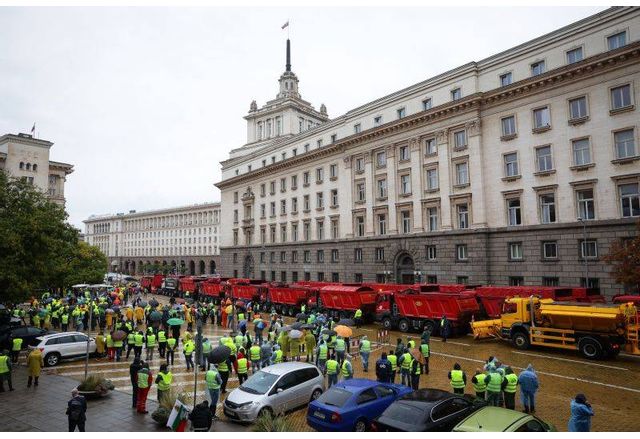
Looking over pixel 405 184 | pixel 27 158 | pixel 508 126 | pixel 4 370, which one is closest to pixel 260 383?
pixel 4 370

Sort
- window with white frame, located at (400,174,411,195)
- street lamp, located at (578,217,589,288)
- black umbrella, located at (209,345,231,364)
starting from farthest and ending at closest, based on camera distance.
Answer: window with white frame, located at (400,174,411,195), street lamp, located at (578,217,589,288), black umbrella, located at (209,345,231,364)

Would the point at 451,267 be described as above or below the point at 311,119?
below

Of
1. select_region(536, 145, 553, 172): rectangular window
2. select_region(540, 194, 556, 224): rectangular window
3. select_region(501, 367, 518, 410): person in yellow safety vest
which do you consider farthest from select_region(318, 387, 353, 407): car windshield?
select_region(536, 145, 553, 172): rectangular window

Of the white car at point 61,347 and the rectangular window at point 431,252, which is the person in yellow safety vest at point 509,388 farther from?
the rectangular window at point 431,252

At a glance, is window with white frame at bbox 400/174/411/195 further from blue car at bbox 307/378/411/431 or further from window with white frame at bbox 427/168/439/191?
blue car at bbox 307/378/411/431

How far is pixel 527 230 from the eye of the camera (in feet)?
122

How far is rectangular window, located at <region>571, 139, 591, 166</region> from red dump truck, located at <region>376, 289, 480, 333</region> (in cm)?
1612

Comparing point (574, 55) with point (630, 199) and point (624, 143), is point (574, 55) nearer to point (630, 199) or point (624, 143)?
point (624, 143)

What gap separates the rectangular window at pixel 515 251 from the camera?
3784 cm

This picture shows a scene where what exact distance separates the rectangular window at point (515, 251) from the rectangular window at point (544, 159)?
661 centimetres

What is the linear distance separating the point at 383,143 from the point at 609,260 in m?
26.4

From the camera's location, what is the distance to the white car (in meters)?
21.1

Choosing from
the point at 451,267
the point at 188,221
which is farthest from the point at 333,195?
the point at 188,221

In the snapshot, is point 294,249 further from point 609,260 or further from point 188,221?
point 188,221
